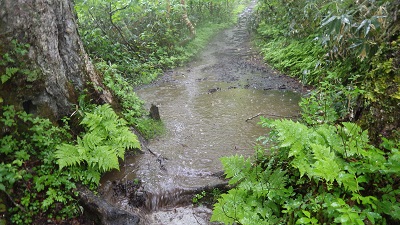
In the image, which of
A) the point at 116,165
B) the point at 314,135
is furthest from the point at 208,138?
the point at 314,135

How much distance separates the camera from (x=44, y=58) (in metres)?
4.82

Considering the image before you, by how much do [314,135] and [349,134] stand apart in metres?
0.49

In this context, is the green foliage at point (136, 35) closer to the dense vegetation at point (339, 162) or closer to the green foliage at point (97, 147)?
the green foliage at point (97, 147)

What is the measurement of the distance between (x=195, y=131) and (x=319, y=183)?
4.41 meters

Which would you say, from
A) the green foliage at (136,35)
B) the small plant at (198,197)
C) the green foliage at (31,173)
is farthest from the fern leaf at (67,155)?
the green foliage at (136,35)

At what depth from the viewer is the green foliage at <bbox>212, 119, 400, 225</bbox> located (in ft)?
9.30

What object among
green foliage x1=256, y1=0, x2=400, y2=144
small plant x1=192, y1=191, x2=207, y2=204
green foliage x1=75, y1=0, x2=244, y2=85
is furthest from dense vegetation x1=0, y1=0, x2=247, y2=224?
green foliage x1=75, y1=0, x2=244, y2=85

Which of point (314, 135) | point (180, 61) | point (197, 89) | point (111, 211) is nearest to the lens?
point (314, 135)

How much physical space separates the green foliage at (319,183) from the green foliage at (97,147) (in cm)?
208

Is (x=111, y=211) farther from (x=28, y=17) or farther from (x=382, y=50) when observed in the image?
(x=382, y=50)

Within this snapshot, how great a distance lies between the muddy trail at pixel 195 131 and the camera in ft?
16.4

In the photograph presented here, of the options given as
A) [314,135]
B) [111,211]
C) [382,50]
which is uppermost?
[382,50]

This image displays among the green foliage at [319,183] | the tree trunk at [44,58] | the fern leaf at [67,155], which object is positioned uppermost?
the tree trunk at [44,58]

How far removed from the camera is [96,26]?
532 inches
